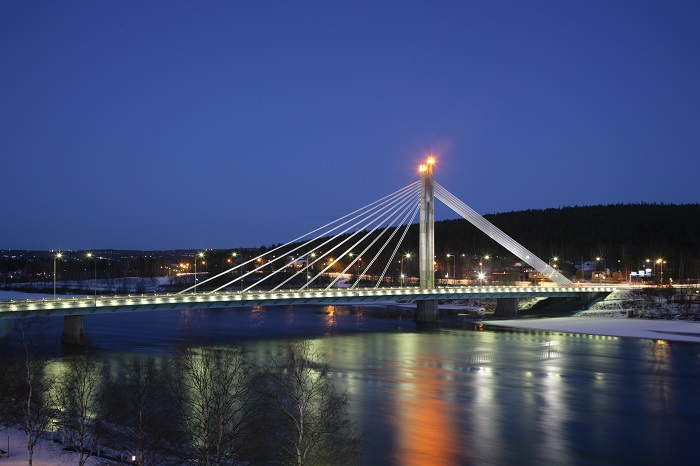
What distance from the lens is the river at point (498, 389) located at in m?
19.0

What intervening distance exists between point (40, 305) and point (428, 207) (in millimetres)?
30789

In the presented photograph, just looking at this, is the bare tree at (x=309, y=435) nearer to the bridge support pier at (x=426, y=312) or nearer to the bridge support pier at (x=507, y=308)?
the bridge support pier at (x=426, y=312)

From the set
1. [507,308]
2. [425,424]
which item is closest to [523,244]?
[507,308]

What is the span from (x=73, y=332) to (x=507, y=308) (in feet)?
115

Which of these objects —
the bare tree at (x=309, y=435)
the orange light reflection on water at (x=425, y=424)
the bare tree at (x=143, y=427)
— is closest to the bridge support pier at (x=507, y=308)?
the orange light reflection on water at (x=425, y=424)

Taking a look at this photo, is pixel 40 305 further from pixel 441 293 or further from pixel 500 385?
pixel 441 293

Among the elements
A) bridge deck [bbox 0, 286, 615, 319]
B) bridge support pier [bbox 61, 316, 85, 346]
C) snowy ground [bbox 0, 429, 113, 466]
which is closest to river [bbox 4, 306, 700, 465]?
bridge support pier [bbox 61, 316, 85, 346]

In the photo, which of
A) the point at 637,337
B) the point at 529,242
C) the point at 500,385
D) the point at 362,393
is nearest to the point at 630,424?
the point at 500,385

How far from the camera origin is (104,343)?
39.5 meters

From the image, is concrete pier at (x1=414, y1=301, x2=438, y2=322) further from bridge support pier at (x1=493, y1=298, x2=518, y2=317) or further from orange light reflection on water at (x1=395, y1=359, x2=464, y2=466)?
orange light reflection on water at (x1=395, y1=359, x2=464, y2=466)

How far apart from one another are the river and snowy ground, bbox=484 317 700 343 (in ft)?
8.96

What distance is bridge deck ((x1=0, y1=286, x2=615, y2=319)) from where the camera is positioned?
3647 centimetres

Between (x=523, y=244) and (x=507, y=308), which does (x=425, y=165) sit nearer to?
(x=507, y=308)

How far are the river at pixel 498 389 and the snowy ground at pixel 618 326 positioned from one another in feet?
8.96
